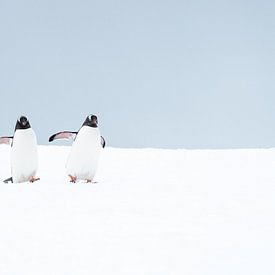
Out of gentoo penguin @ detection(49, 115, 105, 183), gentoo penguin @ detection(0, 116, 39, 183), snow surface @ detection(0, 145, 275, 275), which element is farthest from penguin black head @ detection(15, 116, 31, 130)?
snow surface @ detection(0, 145, 275, 275)

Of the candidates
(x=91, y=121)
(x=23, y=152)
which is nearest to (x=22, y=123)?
(x=23, y=152)

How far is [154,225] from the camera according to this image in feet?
13.5

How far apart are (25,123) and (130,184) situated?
172cm

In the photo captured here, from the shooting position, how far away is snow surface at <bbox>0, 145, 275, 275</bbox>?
3.12m

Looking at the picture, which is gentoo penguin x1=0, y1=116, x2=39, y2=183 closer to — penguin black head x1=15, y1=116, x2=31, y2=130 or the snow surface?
penguin black head x1=15, y1=116, x2=31, y2=130

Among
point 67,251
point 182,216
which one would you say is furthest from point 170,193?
point 67,251

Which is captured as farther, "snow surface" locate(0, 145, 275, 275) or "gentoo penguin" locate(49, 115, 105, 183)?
"gentoo penguin" locate(49, 115, 105, 183)

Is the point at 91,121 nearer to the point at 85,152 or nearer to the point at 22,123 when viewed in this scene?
the point at 85,152

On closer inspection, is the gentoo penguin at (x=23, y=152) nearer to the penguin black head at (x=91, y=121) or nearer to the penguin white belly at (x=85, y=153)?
the penguin white belly at (x=85, y=153)

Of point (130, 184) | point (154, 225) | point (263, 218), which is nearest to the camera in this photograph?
point (154, 225)

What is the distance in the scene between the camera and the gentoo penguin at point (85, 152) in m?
7.59

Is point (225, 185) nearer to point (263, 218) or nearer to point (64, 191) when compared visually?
point (64, 191)

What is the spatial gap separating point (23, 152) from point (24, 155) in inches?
1.9

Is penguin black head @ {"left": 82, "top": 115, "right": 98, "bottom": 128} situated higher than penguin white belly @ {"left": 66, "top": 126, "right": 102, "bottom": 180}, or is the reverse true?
penguin black head @ {"left": 82, "top": 115, "right": 98, "bottom": 128}
